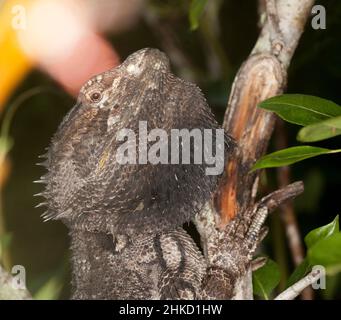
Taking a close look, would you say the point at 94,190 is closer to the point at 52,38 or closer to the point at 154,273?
the point at 154,273

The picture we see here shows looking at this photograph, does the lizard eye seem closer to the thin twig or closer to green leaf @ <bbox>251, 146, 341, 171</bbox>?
green leaf @ <bbox>251, 146, 341, 171</bbox>

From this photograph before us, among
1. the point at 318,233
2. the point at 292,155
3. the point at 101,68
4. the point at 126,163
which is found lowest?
the point at 318,233

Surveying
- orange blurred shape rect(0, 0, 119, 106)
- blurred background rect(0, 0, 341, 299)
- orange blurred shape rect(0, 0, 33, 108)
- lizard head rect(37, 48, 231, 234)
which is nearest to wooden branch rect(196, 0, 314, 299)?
lizard head rect(37, 48, 231, 234)

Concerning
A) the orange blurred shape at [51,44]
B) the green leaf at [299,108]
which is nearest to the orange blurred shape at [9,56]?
the orange blurred shape at [51,44]

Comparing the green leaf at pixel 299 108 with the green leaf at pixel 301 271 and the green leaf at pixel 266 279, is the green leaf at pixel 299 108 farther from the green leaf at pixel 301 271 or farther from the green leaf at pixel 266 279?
the green leaf at pixel 266 279

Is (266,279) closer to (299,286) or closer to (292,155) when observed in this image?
(299,286)

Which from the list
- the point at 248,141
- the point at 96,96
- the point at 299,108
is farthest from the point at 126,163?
the point at 299,108

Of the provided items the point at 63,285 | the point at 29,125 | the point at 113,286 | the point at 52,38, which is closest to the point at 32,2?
the point at 52,38
